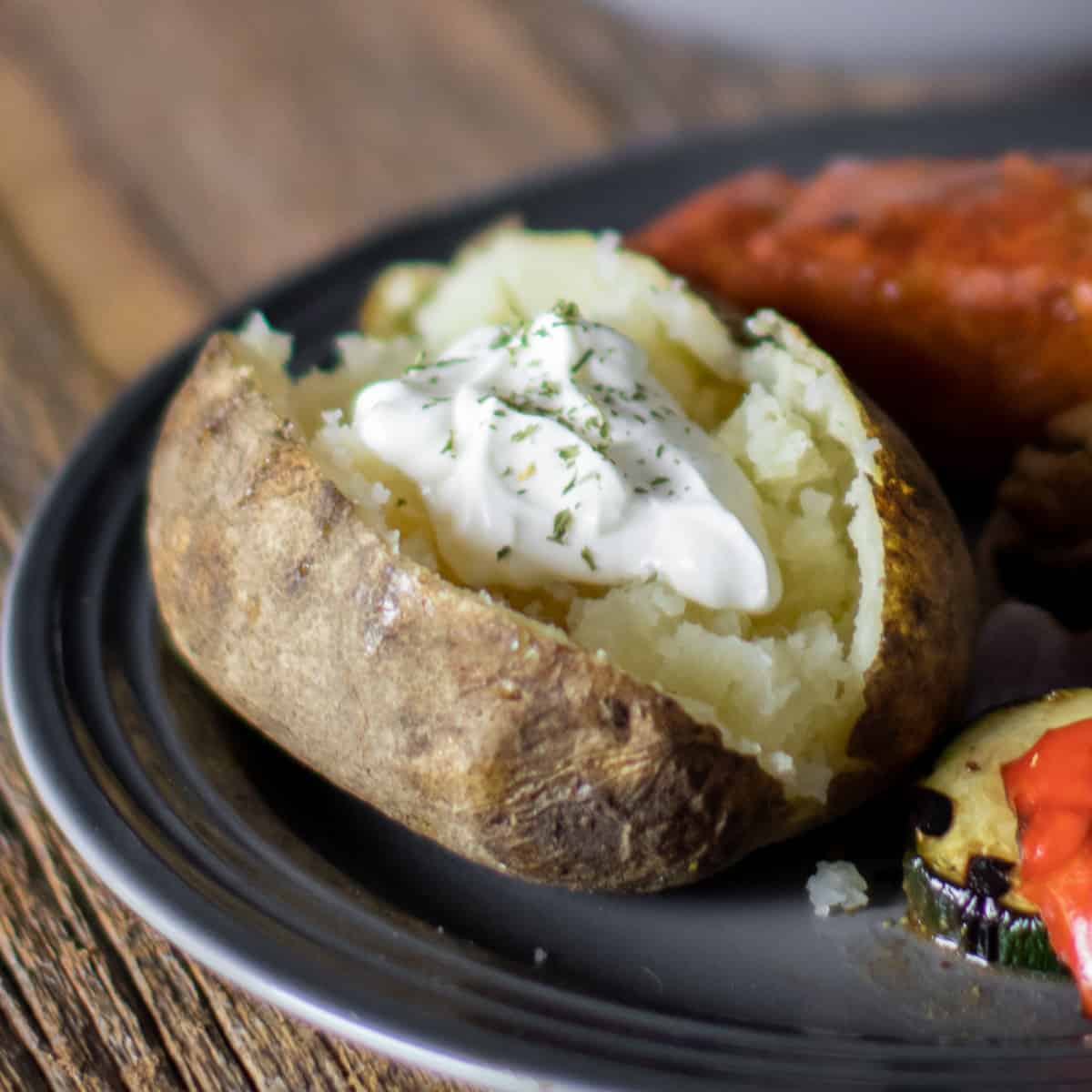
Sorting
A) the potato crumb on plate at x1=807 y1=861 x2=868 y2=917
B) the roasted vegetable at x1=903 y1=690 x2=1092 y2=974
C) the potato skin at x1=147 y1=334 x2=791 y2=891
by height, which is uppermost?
the potato skin at x1=147 y1=334 x2=791 y2=891

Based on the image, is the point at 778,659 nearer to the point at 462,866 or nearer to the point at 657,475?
the point at 657,475

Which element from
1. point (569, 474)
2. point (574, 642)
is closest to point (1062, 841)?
point (574, 642)

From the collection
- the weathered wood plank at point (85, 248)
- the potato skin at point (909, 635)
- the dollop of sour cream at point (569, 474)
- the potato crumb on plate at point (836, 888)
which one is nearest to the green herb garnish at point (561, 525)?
the dollop of sour cream at point (569, 474)

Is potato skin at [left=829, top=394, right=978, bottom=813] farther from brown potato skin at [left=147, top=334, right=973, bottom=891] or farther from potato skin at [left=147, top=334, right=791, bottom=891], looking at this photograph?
potato skin at [left=147, top=334, right=791, bottom=891]

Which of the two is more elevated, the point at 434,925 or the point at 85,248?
the point at 85,248

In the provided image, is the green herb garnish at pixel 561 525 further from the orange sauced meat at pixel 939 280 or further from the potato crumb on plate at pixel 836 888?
the orange sauced meat at pixel 939 280

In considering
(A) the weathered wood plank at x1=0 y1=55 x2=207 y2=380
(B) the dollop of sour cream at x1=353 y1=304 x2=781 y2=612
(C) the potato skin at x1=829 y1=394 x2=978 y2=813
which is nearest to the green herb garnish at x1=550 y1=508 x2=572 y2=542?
(B) the dollop of sour cream at x1=353 y1=304 x2=781 y2=612

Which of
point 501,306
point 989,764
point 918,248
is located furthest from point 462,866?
point 918,248

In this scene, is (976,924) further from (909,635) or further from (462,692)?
(462,692)
